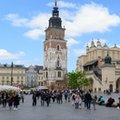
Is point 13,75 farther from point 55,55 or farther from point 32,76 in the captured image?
point 55,55

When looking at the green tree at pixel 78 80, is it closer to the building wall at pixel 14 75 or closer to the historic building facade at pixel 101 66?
the historic building facade at pixel 101 66

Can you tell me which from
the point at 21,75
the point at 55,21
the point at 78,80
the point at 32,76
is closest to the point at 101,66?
the point at 78,80

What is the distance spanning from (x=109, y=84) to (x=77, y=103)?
6055 cm

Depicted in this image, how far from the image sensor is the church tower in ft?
420

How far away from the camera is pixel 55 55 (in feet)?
422

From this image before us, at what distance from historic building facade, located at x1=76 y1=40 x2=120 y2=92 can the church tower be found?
7527mm

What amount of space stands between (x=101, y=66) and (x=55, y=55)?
37.7m

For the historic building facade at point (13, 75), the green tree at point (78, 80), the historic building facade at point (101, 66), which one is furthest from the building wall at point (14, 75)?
the green tree at point (78, 80)

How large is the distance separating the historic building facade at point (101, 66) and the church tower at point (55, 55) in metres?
7.53

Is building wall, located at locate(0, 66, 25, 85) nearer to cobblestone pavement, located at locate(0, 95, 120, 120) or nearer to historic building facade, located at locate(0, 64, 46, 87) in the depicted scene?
historic building facade, located at locate(0, 64, 46, 87)

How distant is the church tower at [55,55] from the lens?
5044 inches

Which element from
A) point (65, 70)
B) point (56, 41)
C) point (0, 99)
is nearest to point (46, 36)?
point (56, 41)

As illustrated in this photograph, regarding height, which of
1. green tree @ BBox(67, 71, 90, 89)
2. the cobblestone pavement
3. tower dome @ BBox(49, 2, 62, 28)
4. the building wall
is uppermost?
tower dome @ BBox(49, 2, 62, 28)

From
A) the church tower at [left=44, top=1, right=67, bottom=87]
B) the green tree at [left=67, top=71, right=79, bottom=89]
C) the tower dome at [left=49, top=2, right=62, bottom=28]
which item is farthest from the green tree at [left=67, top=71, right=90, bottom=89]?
the tower dome at [left=49, top=2, right=62, bottom=28]
